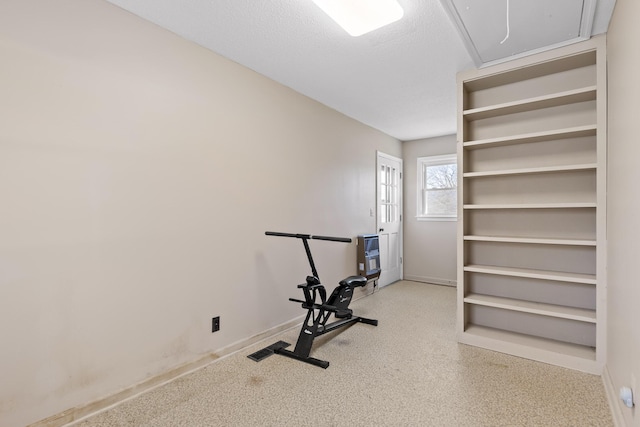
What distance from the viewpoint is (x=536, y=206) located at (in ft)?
8.25

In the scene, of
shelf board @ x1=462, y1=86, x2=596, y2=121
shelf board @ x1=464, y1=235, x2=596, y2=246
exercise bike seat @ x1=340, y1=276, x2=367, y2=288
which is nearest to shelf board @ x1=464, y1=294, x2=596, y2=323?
shelf board @ x1=464, y1=235, x2=596, y2=246

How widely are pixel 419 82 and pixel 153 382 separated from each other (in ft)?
11.5

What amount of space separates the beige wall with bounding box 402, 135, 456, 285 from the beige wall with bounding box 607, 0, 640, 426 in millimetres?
3000

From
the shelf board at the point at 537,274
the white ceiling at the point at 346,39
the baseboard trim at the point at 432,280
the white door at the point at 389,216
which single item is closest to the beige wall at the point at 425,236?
the baseboard trim at the point at 432,280

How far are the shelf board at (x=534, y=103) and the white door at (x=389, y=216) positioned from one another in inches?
83.2

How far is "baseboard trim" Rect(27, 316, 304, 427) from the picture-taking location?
174 cm

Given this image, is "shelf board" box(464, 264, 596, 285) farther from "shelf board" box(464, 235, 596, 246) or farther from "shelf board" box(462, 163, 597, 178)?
"shelf board" box(462, 163, 597, 178)

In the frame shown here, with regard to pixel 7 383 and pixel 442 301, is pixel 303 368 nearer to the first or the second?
pixel 7 383

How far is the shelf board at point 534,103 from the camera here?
2.39 metres

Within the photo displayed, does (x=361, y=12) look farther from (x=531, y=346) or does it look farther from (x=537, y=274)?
(x=531, y=346)

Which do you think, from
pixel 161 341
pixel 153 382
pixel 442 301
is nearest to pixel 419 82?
pixel 442 301

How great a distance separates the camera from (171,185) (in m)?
2.28

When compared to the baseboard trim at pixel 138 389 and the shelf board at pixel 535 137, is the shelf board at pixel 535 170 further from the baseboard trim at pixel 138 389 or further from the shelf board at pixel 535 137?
the baseboard trim at pixel 138 389

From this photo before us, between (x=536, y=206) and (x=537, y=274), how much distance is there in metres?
0.57
